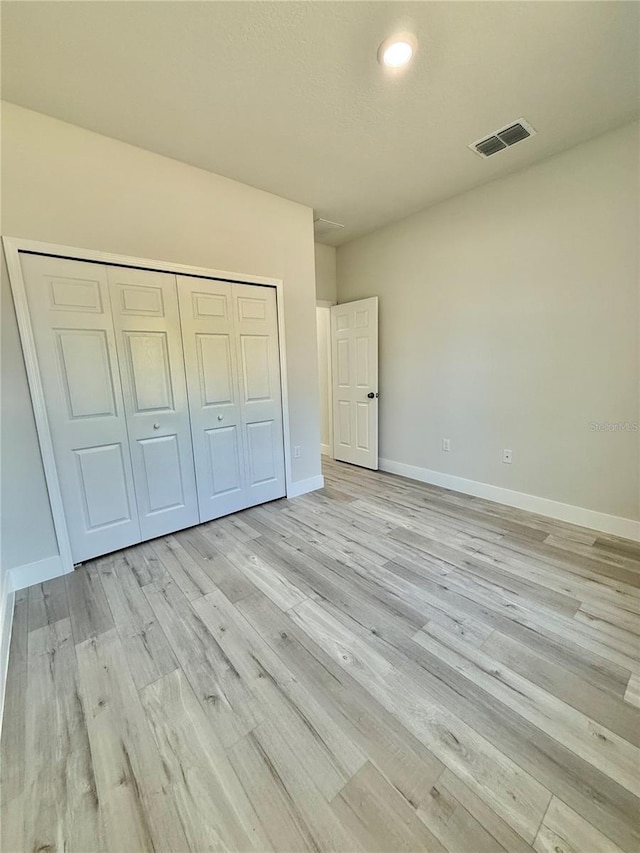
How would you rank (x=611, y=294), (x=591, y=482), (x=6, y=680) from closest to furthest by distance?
(x=6, y=680) → (x=611, y=294) → (x=591, y=482)

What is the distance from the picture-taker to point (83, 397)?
2217 mm

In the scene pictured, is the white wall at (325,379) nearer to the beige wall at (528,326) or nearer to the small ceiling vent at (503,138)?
the beige wall at (528,326)

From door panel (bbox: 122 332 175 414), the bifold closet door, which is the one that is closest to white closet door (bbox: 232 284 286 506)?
the bifold closet door

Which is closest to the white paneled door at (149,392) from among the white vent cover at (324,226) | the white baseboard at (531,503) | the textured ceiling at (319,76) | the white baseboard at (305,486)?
the white baseboard at (305,486)

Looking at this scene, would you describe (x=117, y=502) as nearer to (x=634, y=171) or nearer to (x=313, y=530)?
(x=313, y=530)

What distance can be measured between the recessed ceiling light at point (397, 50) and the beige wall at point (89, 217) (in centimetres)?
148

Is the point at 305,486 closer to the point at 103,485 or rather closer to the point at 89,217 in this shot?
the point at 103,485

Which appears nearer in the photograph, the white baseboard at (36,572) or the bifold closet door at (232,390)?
the white baseboard at (36,572)

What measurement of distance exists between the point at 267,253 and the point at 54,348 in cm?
182

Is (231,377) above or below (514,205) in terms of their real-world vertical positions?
below

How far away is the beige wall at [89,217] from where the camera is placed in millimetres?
1956

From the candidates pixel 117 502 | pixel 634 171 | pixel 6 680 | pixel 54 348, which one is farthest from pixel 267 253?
pixel 6 680

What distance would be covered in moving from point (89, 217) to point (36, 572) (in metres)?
2.30

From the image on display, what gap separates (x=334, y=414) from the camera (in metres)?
4.73
